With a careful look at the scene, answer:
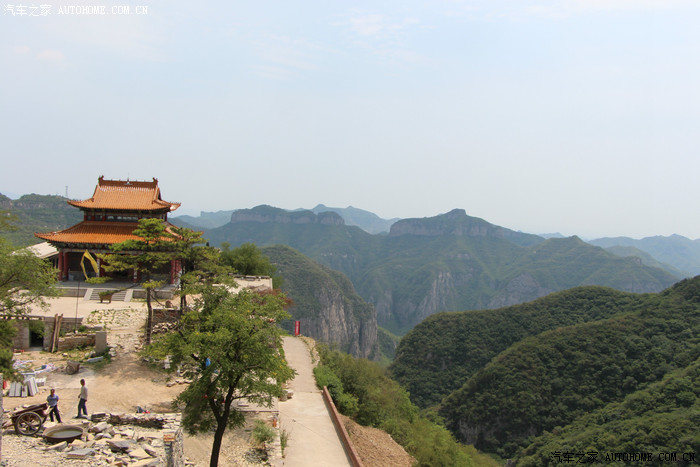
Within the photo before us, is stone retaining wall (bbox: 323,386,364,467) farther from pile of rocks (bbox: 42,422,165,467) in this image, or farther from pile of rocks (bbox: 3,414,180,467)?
pile of rocks (bbox: 42,422,165,467)

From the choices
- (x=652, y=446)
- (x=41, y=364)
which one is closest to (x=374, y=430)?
(x=41, y=364)

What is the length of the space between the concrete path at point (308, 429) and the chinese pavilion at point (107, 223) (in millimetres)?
15974

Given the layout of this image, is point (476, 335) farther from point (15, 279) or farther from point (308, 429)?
point (15, 279)

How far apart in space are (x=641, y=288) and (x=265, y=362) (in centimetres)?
20866

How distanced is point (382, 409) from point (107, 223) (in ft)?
88.7

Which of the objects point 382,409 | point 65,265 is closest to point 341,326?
point 65,265

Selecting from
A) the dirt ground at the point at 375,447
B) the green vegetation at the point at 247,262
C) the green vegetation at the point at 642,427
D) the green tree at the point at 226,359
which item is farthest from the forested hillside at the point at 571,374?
the green tree at the point at 226,359

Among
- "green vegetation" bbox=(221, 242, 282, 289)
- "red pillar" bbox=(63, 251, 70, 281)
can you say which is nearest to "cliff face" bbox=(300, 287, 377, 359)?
Answer: "green vegetation" bbox=(221, 242, 282, 289)

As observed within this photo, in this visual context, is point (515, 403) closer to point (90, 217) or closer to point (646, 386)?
point (646, 386)

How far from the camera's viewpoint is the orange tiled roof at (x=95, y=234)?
113 feet

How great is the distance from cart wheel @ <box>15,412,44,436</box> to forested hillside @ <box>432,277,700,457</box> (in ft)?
158

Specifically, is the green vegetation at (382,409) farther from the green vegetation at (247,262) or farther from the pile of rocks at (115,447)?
the green vegetation at (247,262)

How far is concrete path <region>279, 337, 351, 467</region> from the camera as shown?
A: 679 inches

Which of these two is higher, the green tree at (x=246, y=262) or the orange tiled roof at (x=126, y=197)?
the orange tiled roof at (x=126, y=197)
